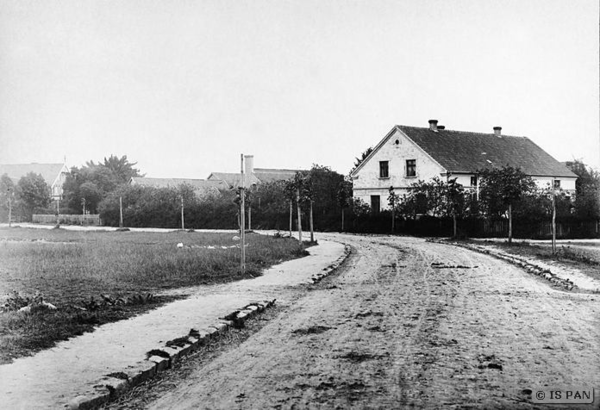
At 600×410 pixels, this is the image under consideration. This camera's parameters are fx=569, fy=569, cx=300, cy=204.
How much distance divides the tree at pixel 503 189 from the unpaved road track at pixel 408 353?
15.2m

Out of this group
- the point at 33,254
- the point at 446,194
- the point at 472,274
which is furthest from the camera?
the point at 446,194

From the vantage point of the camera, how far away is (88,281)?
1254cm

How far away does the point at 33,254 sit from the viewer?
63.2 feet

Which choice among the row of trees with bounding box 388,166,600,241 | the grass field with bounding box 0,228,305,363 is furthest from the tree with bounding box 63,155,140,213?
the grass field with bounding box 0,228,305,363

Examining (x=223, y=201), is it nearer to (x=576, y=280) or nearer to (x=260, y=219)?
(x=260, y=219)

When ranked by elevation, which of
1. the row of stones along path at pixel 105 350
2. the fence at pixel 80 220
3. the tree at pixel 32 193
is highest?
the tree at pixel 32 193

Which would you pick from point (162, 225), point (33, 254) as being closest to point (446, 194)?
point (33, 254)

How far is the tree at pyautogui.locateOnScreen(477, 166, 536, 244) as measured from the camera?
26.2 metres

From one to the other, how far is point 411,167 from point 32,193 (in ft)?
147

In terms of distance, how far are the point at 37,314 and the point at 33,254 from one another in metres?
12.2

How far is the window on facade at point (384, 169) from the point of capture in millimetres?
43869

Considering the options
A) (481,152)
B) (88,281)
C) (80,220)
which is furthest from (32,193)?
(88,281)

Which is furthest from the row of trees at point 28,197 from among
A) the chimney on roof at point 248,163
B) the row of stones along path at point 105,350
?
the row of stones along path at point 105,350

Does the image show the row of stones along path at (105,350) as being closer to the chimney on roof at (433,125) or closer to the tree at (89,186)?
the chimney on roof at (433,125)
